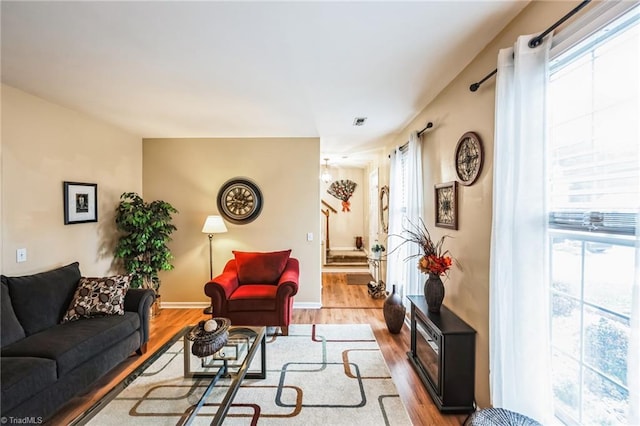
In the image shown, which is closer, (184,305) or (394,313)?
(394,313)

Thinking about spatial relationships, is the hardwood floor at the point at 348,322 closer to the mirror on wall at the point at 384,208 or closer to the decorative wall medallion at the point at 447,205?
the mirror on wall at the point at 384,208

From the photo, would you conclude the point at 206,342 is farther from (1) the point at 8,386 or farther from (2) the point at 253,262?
(2) the point at 253,262

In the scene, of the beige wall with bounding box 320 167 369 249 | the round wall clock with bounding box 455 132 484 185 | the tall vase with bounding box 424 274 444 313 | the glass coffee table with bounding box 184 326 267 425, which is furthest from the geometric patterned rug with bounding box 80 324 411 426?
the beige wall with bounding box 320 167 369 249

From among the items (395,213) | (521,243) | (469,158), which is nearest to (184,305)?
(395,213)

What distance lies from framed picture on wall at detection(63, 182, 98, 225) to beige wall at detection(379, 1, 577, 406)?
392cm

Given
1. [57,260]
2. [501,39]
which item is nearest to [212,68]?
[501,39]

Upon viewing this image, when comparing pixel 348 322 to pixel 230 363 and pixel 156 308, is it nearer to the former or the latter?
pixel 230 363

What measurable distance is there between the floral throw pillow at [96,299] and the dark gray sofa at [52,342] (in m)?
0.07

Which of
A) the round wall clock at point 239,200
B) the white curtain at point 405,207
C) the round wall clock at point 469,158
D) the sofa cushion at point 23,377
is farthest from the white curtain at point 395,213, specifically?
the sofa cushion at point 23,377

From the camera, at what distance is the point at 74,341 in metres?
2.11

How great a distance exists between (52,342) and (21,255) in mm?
1048

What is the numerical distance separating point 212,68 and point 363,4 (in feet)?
4.13

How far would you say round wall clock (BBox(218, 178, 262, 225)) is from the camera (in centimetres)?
427

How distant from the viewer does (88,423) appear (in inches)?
57.6
